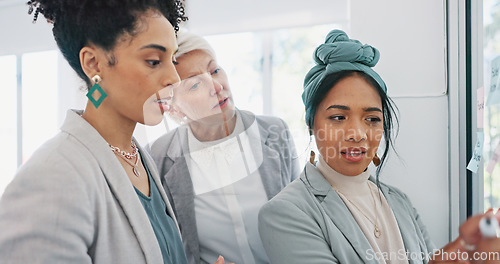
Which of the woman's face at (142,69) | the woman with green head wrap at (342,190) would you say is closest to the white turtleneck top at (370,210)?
the woman with green head wrap at (342,190)

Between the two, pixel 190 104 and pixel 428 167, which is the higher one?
pixel 190 104

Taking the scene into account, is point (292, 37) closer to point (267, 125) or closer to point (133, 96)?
point (267, 125)

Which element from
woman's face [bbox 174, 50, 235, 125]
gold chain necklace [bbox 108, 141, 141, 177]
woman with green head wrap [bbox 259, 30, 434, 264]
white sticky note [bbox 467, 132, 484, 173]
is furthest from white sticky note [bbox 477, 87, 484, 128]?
gold chain necklace [bbox 108, 141, 141, 177]

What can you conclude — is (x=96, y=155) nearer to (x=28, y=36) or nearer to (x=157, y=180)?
(x=157, y=180)

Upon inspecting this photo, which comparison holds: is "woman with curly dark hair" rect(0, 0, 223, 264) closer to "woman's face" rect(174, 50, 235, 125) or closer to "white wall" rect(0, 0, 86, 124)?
"woman's face" rect(174, 50, 235, 125)

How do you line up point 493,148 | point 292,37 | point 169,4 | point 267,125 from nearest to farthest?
point 493,148 → point 169,4 → point 267,125 → point 292,37

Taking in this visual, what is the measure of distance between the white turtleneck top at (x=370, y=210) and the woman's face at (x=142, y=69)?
0.33 metres

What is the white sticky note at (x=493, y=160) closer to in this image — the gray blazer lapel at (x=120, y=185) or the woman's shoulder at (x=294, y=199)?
the woman's shoulder at (x=294, y=199)

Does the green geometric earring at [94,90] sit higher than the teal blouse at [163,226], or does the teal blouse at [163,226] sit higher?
the green geometric earring at [94,90]

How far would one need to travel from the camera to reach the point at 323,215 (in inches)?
25.1

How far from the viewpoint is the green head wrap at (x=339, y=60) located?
66 centimetres

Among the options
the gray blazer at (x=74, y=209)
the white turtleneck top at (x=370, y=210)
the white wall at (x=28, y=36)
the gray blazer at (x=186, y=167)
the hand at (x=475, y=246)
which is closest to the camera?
the hand at (x=475, y=246)

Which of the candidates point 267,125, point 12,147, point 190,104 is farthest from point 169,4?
point 12,147

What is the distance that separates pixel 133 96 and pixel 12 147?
2.23 metres
